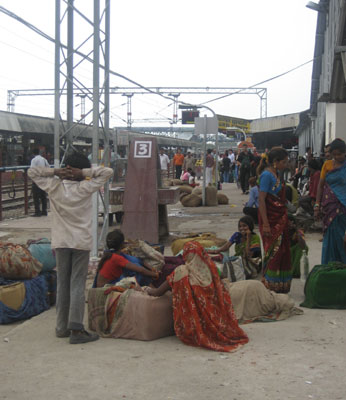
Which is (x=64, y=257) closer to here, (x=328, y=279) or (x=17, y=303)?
(x=17, y=303)

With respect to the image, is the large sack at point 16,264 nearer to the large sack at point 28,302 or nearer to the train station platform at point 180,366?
the large sack at point 28,302

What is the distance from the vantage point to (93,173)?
5.17m

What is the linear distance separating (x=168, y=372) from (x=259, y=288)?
1901mm

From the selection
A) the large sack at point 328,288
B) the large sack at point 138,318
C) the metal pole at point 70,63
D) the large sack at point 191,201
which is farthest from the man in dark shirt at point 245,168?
the large sack at point 138,318

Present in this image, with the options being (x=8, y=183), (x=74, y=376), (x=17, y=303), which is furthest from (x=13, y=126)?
(x=74, y=376)

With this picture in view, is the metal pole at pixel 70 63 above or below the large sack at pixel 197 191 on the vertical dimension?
above

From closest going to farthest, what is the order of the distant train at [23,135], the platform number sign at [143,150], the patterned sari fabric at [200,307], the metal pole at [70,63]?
the patterned sari fabric at [200,307] < the metal pole at [70,63] < the platform number sign at [143,150] < the distant train at [23,135]

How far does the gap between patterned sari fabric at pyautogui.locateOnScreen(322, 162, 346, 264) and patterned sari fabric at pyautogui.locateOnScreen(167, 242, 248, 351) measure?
2.05 metres

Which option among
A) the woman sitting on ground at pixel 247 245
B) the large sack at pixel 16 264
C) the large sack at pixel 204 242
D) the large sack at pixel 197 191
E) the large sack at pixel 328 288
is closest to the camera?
the large sack at pixel 328 288

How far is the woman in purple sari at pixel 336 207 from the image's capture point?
21.7 ft

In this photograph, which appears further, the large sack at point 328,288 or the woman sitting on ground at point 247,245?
the woman sitting on ground at point 247,245

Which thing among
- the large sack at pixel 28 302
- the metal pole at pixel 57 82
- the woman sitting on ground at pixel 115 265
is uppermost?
the metal pole at pixel 57 82

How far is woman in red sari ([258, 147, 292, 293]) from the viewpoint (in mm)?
6297

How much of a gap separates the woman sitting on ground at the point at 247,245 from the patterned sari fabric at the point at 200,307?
2.31 metres
